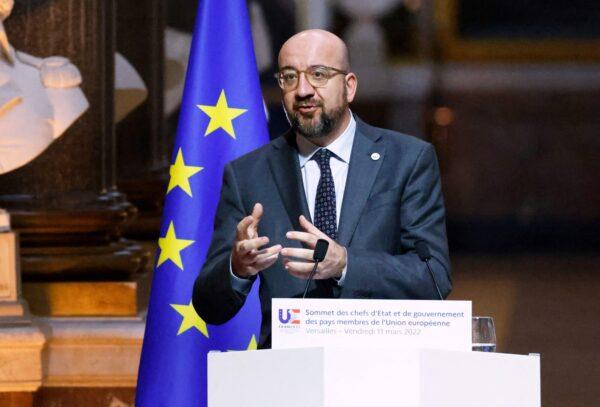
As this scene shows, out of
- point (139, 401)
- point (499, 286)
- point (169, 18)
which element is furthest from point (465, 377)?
point (499, 286)

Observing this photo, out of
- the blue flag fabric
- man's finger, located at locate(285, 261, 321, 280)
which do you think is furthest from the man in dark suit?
the blue flag fabric

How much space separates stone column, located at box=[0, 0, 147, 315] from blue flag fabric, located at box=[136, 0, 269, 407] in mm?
1670

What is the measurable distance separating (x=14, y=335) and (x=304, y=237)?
10.2 feet

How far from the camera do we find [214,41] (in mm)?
5215

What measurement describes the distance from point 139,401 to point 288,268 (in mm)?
1661

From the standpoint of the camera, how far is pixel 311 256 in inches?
144

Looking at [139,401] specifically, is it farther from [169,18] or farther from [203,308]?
[169,18]

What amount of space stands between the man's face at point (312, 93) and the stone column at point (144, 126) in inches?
172

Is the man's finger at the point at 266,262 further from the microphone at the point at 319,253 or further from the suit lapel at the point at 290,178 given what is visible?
the suit lapel at the point at 290,178

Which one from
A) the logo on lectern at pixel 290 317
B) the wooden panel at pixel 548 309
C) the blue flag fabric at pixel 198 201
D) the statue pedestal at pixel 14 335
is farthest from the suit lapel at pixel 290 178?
the wooden panel at pixel 548 309

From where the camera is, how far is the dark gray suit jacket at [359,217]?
3896 millimetres

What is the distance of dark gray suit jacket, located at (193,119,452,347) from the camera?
3896mm

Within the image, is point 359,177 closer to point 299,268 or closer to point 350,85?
point 350,85

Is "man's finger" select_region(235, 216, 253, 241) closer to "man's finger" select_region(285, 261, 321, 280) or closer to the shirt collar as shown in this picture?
"man's finger" select_region(285, 261, 321, 280)
